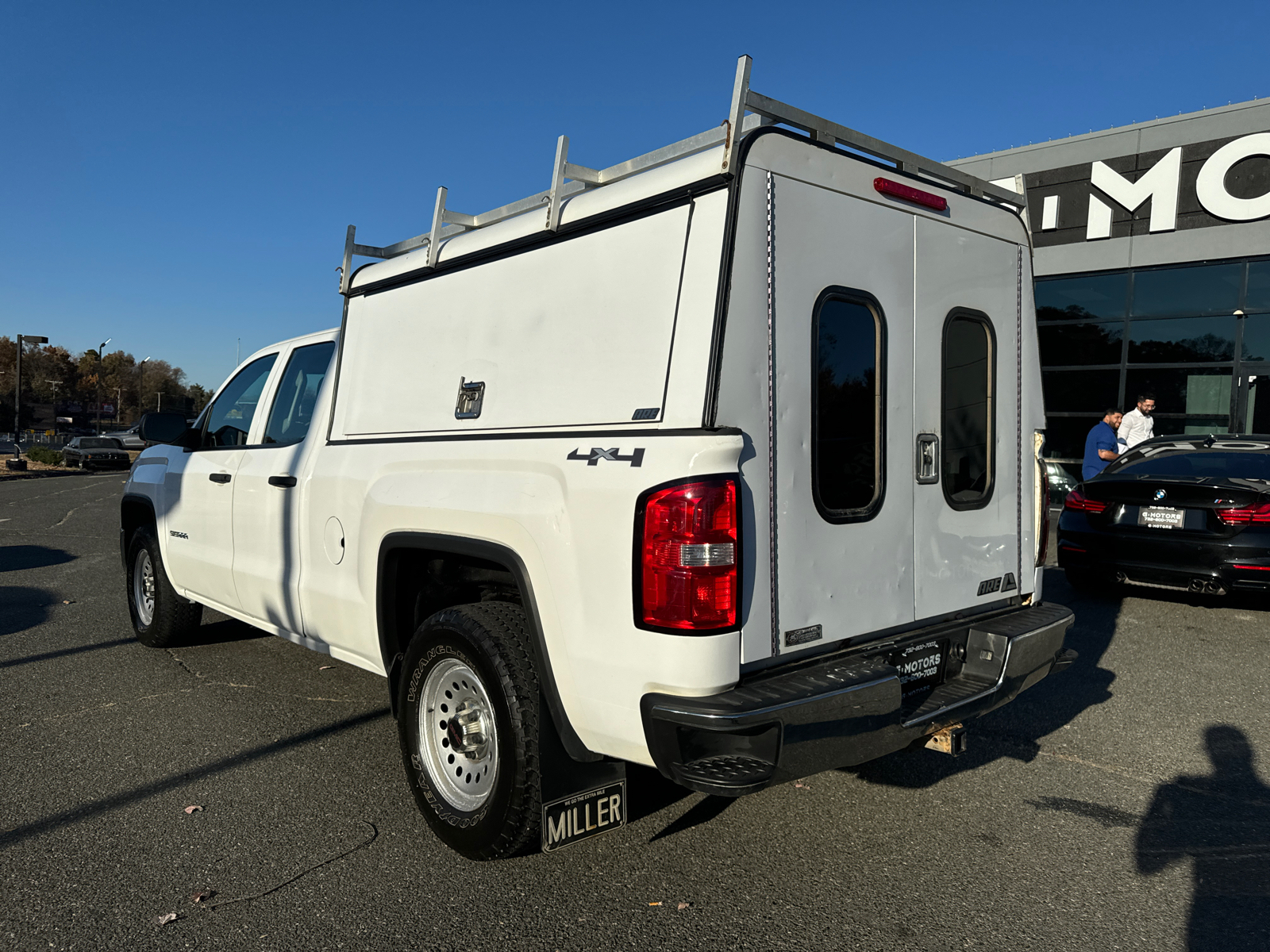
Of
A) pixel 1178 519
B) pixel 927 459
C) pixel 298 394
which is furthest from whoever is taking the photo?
pixel 1178 519

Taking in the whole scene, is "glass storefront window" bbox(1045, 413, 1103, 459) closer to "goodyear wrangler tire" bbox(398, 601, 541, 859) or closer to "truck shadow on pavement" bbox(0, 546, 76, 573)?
"goodyear wrangler tire" bbox(398, 601, 541, 859)

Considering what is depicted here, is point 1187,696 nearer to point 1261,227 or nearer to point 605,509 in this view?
point 605,509

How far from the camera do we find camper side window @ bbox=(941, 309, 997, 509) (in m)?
3.69

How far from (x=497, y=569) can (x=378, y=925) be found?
122 centimetres

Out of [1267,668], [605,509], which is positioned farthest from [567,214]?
[1267,668]

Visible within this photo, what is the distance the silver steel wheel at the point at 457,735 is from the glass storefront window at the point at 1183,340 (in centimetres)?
1485

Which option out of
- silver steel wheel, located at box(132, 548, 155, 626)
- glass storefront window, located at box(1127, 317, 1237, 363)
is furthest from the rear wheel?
glass storefront window, located at box(1127, 317, 1237, 363)

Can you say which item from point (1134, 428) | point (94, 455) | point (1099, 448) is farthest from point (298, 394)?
point (94, 455)

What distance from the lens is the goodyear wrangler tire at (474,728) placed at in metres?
3.06

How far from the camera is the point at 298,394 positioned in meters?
4.97

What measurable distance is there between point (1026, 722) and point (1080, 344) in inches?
510

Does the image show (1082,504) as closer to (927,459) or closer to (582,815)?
(927,459)

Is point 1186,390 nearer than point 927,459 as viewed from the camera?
No

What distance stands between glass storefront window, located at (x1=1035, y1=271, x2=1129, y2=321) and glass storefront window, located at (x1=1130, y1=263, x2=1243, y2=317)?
0.78 ft
